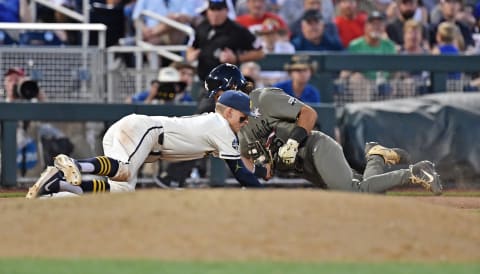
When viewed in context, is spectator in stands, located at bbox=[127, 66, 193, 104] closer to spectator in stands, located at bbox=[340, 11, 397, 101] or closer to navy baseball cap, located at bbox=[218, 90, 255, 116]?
spectator in stands, located at bbox=[340, 11, 397, 101]

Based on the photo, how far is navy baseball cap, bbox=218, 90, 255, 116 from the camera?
9961 mm

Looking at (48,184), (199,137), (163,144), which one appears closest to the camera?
(48,184)

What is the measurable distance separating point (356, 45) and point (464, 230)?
897 cm

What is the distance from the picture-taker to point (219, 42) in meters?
14.3

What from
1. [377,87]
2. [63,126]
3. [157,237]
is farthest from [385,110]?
[157,237]

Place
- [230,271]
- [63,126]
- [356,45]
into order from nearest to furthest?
1. [230,271]
2. [63,126]
3. [356,45]

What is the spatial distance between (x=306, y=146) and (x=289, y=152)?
0.49 meters

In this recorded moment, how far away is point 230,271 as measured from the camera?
6.12 meters

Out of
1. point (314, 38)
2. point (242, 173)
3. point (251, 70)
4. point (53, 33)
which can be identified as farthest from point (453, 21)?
point (242, 173)

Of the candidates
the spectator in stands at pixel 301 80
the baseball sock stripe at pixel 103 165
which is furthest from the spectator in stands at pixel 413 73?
the baseball sock stripe at pixel 103 165

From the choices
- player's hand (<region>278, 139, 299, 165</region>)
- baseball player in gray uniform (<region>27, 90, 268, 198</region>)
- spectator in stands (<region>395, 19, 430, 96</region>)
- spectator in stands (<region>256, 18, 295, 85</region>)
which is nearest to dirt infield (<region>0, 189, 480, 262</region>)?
baseball player in gray uniform (<region>27, 90, 268, 198</region>)

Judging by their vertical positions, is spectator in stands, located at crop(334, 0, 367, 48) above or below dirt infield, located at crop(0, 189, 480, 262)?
above

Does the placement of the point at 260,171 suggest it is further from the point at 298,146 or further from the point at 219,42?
the point at 219,42

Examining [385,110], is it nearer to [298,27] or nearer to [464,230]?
[298,27]
